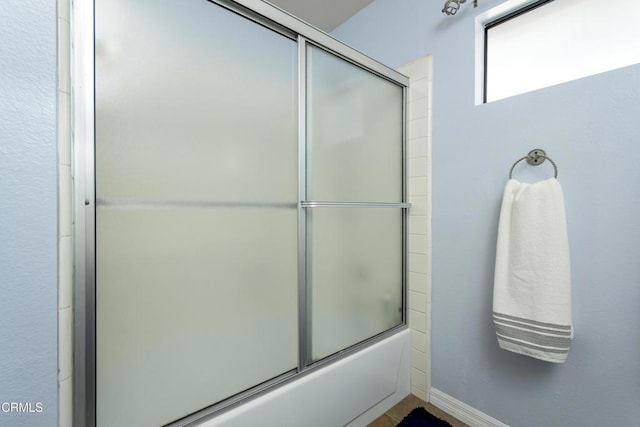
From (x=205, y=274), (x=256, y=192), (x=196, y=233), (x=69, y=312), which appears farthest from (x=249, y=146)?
(x=69, y=312)

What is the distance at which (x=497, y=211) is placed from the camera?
128 cm

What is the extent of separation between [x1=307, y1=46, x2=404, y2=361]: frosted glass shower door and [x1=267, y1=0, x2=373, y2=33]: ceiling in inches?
29.4

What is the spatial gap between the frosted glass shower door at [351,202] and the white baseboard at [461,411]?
0.43 meters

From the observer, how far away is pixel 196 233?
896mm

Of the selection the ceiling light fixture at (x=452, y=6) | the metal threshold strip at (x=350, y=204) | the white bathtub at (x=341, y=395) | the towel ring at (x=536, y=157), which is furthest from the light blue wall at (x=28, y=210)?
the towel ring at (x=536, y=157)

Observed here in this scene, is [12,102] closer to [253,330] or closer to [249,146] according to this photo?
[249,146]

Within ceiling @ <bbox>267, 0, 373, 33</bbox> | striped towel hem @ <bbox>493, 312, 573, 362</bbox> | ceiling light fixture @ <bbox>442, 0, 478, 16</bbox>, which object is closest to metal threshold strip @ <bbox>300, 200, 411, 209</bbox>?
striped towel hem @ <bbox>493, 312, 573, 362</bbox>

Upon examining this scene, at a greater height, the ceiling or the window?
the ceiling

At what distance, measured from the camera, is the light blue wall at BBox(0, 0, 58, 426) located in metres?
0.60

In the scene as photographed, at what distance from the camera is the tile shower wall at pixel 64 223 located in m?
0.67

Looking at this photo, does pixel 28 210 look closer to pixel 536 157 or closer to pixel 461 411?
pixel 536 157

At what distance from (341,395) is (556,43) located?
1.81m

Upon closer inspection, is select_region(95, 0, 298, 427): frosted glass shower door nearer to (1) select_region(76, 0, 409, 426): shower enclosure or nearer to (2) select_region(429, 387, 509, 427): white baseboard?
(1) select_region(76, 0, 409, 426): shower enclosure

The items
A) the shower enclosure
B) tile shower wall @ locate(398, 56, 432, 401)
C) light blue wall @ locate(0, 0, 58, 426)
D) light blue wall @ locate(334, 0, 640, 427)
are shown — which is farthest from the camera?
tile shower wall @ locate(398, 56, 432, 401)
